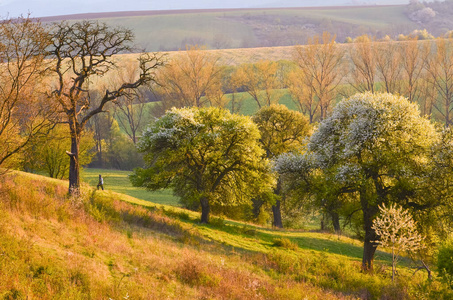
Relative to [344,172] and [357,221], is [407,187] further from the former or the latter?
[357,221]

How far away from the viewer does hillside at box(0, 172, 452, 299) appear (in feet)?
33.2

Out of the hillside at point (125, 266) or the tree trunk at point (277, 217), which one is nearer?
the hillside at point (125, 266)

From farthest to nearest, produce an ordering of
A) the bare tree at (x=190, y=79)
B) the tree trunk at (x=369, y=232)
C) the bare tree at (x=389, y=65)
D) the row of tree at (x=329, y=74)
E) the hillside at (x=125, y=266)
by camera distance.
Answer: the bare tree at (x=190, y=79) → the bare tree at (x=389, y=65) → the row of tree at (x=329, y=74) → the tree trunk at (x=369, y=232) → the hillside at (x=125, y=266)

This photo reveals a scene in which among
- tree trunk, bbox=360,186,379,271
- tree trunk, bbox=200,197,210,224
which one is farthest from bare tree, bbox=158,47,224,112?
tree trunk, bbox=360,186,379,271

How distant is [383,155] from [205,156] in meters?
14.3

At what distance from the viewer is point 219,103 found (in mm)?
88875

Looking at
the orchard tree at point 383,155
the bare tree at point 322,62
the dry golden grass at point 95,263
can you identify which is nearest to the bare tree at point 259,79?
the bare tree at point 322,62

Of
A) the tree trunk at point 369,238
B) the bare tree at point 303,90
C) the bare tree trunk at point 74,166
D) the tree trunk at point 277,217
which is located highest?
the bare tree at point 303,90

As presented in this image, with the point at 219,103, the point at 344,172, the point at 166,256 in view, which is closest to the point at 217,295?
the point at 166,256

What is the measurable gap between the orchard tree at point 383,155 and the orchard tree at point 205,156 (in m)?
7.51

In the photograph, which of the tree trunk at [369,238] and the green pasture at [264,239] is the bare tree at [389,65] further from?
the tree trunk at [369,238]

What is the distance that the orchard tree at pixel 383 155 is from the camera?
2219 cm

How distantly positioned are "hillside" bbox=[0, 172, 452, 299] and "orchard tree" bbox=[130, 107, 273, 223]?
330 inches

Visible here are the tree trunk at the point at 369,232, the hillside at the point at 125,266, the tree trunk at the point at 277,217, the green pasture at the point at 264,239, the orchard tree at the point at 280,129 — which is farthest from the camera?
the tree trunk at the point at 277,217
